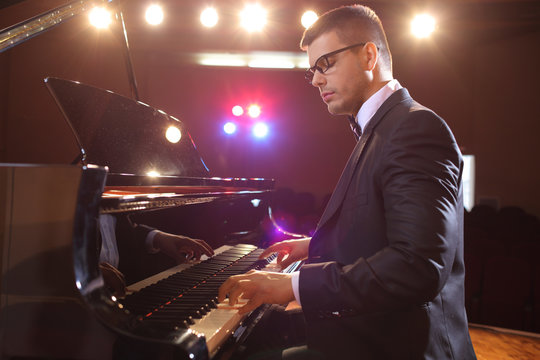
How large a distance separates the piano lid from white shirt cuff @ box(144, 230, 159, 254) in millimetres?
573

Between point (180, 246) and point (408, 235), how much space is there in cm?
98

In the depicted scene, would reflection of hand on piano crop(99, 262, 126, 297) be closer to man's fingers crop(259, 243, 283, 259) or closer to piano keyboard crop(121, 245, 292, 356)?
piano keyboard crop(121, 245, 292, 356)

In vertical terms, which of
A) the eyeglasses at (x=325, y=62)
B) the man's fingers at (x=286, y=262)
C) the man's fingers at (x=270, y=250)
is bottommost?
the man's fingers at (x=286, y=262)

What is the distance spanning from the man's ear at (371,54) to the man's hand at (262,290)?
0.82m

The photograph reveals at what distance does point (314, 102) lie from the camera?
917 cm

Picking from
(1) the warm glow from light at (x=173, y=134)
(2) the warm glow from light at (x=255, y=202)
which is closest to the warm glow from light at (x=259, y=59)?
(1) the warm glow from light at (x=173, y=134)

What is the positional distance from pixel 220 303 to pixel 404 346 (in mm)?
577

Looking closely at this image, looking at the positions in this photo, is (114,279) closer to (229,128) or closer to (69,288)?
(69,288)

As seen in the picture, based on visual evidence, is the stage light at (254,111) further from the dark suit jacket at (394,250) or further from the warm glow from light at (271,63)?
the dark suit jacket at (394,250)

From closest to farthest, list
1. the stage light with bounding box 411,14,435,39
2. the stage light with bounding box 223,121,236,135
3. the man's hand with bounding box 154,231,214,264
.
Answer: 1. the man's hand with bounding box 154,231,214,264
2. the stage light with bounding box 411,14,435,39
3. the stage light with bounding box 223,121,236,135

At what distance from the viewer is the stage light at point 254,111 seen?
9062 mm

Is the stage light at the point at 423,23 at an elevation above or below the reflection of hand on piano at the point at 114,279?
above

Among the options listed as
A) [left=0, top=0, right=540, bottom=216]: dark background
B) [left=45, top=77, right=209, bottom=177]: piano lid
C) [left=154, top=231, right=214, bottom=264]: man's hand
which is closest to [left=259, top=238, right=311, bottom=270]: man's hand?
[left=154, top=231, right=214, bottom=264]: man's hand

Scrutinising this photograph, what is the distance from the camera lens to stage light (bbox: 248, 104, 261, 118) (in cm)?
906
